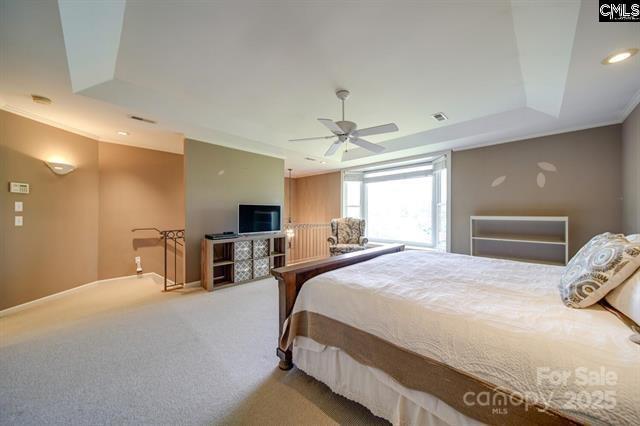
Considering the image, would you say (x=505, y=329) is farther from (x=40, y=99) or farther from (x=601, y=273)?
(x=40, y=99)

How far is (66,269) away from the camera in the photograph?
3533 mm

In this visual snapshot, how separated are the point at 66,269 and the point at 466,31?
568cm

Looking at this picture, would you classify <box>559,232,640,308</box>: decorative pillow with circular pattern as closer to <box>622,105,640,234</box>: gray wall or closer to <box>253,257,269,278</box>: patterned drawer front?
<box>622,105,640,234</box>: gray wall

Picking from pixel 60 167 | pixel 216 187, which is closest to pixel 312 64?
pixel 216 187

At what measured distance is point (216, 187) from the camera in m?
4.27

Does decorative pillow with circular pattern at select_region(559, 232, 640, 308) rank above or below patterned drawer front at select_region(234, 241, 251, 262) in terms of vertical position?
above

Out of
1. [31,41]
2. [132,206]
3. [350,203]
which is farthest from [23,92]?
[350,203]

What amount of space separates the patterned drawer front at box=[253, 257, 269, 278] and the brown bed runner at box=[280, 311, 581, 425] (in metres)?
2.87

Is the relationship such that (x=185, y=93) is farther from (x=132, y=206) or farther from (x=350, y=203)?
(x=350, y=203)

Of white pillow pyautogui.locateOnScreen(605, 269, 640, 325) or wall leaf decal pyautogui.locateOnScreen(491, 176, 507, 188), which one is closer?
white pillow pyautogui.locateOnScreen(605, 269, 640, 325)

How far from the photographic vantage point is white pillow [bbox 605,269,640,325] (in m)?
1.02

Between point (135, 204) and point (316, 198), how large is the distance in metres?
Answer: 4.34

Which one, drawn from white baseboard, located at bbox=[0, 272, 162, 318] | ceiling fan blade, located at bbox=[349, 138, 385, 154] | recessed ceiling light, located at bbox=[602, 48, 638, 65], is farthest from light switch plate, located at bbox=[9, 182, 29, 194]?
recessed ceiling light, located at bbox=[602, 48, 638, 65]

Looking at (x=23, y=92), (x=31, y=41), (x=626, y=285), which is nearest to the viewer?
(x=626, y=285)
